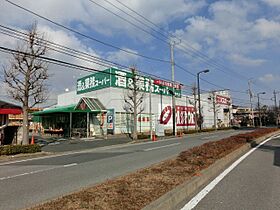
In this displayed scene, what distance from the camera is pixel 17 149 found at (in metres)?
17.8

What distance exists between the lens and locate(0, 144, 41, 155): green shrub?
1719 centimetres

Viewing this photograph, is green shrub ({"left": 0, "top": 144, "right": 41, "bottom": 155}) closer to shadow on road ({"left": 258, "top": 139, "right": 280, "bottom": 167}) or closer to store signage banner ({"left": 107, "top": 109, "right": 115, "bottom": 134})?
shadow on road ({"left": 258, "top": 139, "right": 280, "bottom": 167})

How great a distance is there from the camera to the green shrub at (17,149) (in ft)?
56.4

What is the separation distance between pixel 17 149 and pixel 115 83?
22495mm

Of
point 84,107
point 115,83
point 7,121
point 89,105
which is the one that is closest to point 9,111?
point 7,121

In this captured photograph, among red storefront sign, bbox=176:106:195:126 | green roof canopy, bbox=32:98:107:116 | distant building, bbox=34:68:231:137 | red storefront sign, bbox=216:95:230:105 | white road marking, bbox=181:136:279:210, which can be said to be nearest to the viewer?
white road marking, bbox=181:136:279:210

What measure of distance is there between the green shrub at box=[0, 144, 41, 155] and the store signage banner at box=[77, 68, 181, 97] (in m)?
18.3

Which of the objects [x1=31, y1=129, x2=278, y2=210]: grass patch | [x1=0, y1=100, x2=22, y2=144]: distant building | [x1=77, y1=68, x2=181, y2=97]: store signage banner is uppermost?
[x1=77, y1=68, x2=181, y2=97]: store signage banner

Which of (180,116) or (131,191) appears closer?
(131,191)

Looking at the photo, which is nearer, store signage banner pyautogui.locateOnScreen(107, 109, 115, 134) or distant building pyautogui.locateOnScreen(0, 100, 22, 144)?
distant building pyautogui.locateOnScreen(0, 100, 22, 144)

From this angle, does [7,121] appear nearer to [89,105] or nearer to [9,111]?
[9,111]

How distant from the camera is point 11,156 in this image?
55.4 ft

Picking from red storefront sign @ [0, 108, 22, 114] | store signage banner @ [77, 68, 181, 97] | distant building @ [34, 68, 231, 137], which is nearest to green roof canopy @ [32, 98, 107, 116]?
distant building @ [34, 68, 231, 137]

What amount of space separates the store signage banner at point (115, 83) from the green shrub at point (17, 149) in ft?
60.0
